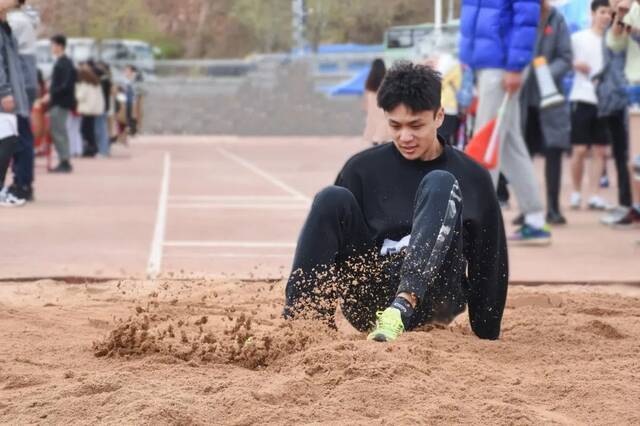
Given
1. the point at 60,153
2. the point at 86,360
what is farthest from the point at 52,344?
the point at 60,153

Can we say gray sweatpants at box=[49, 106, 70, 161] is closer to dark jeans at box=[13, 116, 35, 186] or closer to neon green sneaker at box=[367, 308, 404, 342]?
dark jeans at box=[13, 116, 35, 186]

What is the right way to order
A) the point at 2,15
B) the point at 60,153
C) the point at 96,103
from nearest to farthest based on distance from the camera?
the point at 2,15 < the point at 60,153 < the point at 96,103

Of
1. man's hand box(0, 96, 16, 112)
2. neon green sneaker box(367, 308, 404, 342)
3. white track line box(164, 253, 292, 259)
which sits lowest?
white track line box(164, 253, 292, 259)

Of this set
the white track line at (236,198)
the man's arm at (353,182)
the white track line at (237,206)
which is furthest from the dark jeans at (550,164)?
the man's arm at (353,182)

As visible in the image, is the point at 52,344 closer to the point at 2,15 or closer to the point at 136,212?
the point at 2,15

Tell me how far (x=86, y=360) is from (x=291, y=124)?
3648 centimetres

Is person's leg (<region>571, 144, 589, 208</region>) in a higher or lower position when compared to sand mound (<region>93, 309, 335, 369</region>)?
lower

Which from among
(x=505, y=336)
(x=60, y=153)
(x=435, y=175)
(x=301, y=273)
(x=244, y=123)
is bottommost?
(x=244, y=123)

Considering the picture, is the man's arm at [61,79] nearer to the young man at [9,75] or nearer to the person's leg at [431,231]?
the young man at [9,75]

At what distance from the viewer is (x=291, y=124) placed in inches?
1628

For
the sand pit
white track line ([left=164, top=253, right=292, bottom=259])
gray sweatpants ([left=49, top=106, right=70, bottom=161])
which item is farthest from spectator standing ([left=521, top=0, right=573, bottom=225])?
gray sweatpants ([left=49, top=106, right=70, bottom=161])

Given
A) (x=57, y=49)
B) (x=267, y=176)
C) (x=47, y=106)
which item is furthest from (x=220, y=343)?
(x=47, y=106)

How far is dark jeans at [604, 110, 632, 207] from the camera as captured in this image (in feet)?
40.0

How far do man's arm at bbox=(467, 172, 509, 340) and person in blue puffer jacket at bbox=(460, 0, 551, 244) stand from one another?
4.64 meters
